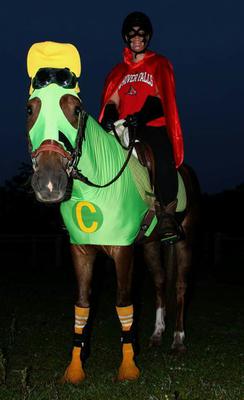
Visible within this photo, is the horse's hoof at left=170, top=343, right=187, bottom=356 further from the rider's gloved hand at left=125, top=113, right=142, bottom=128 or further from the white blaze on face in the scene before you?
the white blaze on face

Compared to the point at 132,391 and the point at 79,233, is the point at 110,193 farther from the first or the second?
the point at 132,391

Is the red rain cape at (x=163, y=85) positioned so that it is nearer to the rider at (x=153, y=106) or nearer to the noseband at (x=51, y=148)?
the rider at (x=153, y=106)

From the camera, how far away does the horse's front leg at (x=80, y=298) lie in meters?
5.13

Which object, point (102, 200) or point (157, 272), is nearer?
point (102, 200)

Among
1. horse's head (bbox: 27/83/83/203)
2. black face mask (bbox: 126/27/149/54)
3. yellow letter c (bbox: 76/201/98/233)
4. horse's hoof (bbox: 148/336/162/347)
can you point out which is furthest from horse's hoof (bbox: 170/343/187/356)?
black face mask (bbox: 126/27/149/54)

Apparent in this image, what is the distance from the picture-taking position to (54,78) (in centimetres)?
433

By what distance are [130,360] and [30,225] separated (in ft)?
76.3

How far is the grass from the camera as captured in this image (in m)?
4.84

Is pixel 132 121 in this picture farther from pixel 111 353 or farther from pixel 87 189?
pixel 111 353

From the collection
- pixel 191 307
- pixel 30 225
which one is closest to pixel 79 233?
pixel 191 307

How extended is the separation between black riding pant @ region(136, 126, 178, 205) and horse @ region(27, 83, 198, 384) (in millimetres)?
149

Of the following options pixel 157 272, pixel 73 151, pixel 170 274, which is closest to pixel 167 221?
pixel 157 272

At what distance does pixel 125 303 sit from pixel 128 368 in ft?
1.94

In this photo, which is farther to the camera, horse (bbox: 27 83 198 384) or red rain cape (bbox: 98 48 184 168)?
red rain cape (bbox: 98 48 184 168)
